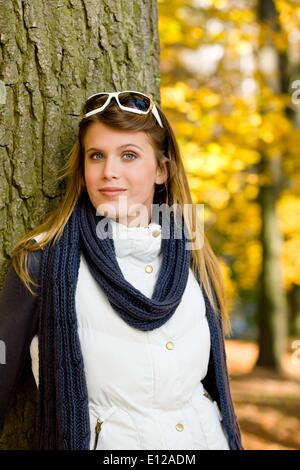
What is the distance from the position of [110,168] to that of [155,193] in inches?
16.1

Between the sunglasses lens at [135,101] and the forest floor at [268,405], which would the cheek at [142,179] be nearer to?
the sunglasses lens at [135,101]

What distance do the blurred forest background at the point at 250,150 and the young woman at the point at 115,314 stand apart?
262 centimetres

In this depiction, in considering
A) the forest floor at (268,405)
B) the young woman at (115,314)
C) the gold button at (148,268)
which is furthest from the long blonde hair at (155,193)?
the forest floor at (268,405)

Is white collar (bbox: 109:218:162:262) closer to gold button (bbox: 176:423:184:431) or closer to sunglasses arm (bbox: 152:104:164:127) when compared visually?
sunglasses arm (bbox: 152:104:164:127)

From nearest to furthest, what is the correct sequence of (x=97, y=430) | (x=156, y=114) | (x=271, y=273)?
(x=97, y=430) < (x=156, y=114) < (x=271, y=273)

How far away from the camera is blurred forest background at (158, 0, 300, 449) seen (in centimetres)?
601

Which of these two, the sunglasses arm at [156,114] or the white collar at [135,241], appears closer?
the white collar at [135,241]

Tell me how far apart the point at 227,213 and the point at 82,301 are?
25.9 ft

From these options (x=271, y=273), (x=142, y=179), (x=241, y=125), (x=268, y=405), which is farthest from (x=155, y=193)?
(x=271, y=273)

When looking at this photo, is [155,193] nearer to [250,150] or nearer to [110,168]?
[110,168]

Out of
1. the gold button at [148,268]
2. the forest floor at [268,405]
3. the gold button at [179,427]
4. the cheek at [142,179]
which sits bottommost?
the forest floor at [268,405]

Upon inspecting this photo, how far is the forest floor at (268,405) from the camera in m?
6.17

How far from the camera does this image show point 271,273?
8.87 metres

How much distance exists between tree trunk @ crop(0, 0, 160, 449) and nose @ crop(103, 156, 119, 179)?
328 millimetres
